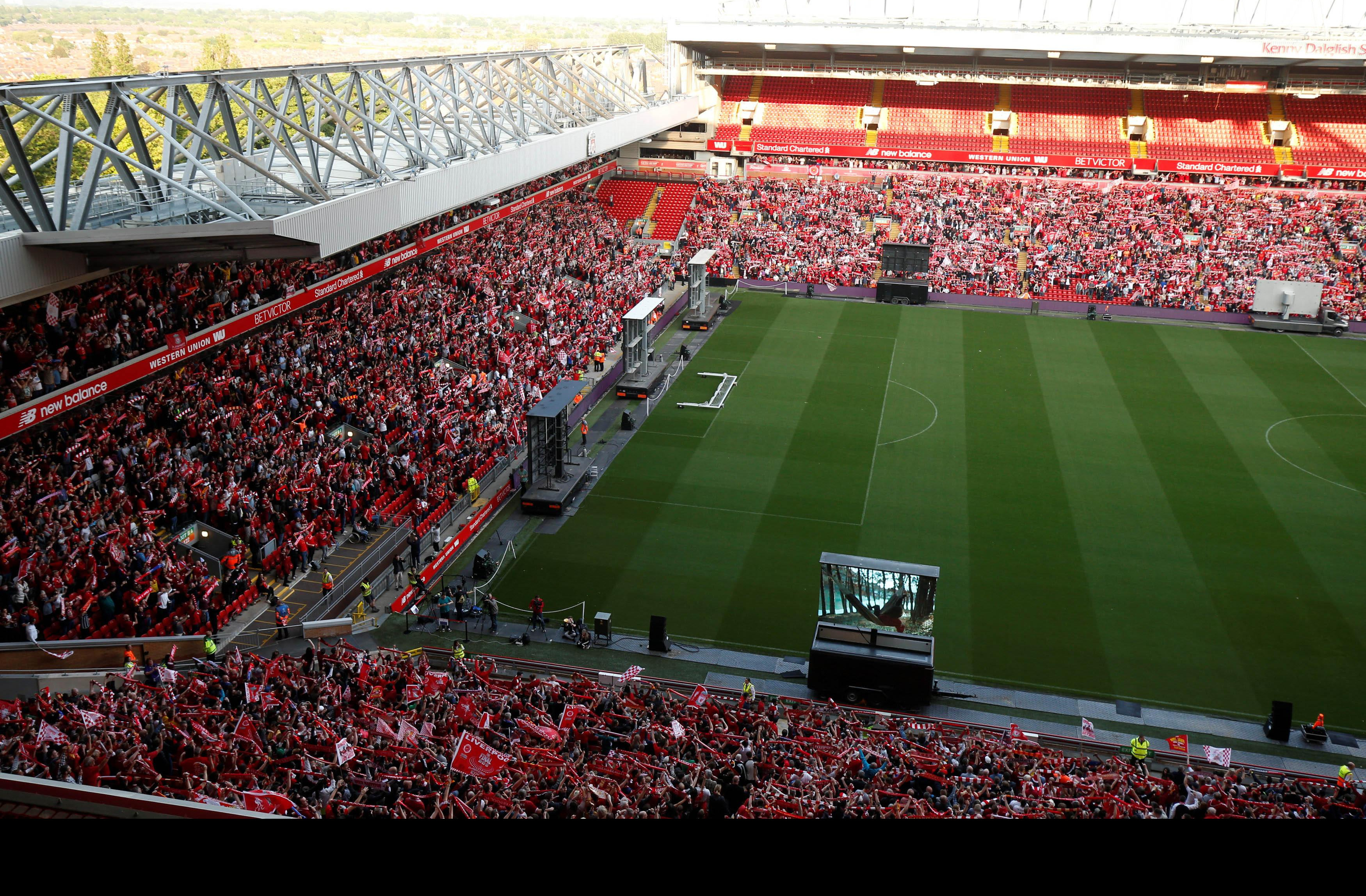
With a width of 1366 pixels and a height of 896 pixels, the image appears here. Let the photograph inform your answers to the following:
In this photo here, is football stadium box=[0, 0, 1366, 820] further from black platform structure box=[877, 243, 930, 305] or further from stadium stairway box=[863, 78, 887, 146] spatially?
stadium stairway box=[863, 78, 887, 146]

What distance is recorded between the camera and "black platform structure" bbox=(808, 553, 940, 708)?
21.1 m

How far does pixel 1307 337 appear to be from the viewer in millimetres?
47344

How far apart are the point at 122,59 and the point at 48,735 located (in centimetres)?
7172

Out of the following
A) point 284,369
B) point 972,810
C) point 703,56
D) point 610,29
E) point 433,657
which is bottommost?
point 433,657

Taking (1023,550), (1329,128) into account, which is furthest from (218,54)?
(1023,550)

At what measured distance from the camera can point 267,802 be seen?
12367 mm

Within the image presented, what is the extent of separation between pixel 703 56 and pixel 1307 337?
3925cm

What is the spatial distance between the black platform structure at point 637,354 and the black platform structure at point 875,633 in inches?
699

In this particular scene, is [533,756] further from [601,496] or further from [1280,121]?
[1280,121]

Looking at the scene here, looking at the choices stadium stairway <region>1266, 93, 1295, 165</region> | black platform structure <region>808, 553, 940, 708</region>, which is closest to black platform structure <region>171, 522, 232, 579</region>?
black platform structure <region>808, 553, 940, 708</region>

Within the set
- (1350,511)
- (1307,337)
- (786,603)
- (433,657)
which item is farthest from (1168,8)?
(433,657)

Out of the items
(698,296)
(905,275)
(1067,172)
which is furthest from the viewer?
(1067,172)

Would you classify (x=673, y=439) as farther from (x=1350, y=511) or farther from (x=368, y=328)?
(x=1350, y=511)

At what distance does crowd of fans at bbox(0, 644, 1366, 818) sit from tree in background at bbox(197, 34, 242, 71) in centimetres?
7208
